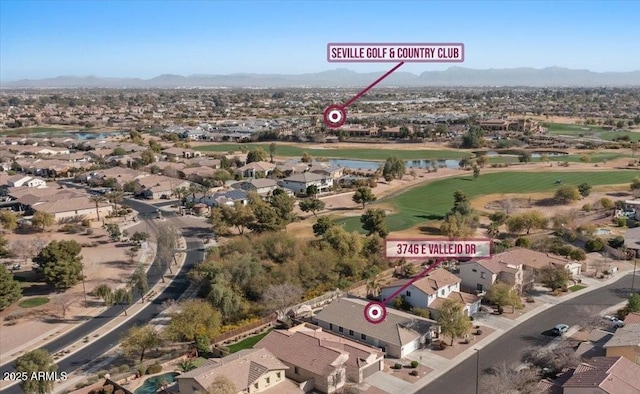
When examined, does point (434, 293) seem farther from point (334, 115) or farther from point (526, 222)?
point (334, 115)

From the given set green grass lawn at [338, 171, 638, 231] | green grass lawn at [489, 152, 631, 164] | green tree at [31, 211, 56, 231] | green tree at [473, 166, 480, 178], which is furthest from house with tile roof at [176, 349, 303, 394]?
green grass lawn at [489, 152, 631, 164]

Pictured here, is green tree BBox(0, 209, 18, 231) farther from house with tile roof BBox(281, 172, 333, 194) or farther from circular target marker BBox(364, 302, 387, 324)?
circular target marker BBox(364, 302, 387, 324)

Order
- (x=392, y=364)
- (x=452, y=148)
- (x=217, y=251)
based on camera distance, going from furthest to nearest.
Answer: (x=452, y=148) < (x=217, y=251) < (x=392, y=364)

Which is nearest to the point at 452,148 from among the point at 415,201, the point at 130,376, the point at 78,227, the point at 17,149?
the point at 415,201

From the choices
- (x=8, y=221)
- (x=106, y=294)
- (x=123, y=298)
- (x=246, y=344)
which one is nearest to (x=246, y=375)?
(x=246, y=344)

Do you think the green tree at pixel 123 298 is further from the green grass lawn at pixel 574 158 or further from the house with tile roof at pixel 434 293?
the green grass lawn at pixel 574 158

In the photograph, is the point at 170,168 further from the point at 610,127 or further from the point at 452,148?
the point at 610,127
